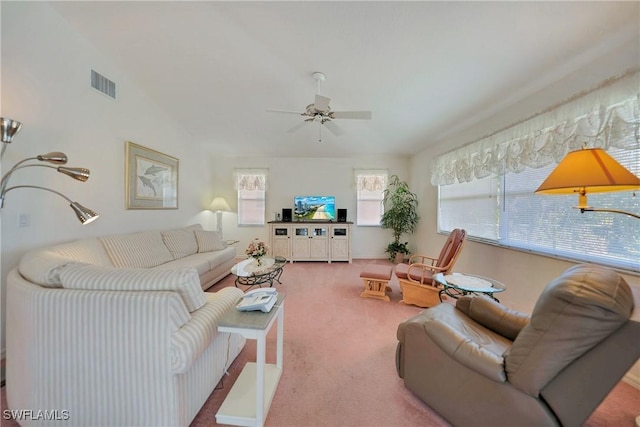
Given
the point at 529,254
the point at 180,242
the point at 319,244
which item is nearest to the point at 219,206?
the point at 180,242

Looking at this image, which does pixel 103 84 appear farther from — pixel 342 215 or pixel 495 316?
pixel 495 316

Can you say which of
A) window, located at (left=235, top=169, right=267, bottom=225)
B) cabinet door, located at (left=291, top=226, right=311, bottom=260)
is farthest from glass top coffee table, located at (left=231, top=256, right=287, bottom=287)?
window, located at (left=235, top=169, right=267, bottom=225)

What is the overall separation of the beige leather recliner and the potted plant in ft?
12.4

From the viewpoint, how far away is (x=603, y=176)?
4.04ft

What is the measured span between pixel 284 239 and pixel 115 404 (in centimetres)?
401

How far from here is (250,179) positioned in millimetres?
5586

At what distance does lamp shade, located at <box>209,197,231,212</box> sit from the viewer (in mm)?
5148

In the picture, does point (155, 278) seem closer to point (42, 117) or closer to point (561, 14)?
point (42, 117)

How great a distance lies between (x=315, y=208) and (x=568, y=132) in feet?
13.8

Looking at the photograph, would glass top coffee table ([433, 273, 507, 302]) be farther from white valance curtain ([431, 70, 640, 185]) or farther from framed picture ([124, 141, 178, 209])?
framed picture ([124, 141, 178, 209])

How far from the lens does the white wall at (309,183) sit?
18.4 feet

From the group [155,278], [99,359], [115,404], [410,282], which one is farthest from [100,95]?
[410,282]

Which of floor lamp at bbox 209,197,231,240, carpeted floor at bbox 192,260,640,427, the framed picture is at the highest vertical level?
the framed picture

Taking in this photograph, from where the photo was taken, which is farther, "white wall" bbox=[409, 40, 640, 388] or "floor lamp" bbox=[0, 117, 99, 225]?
"white wall" bbox=[409, 40, 640, 388]
